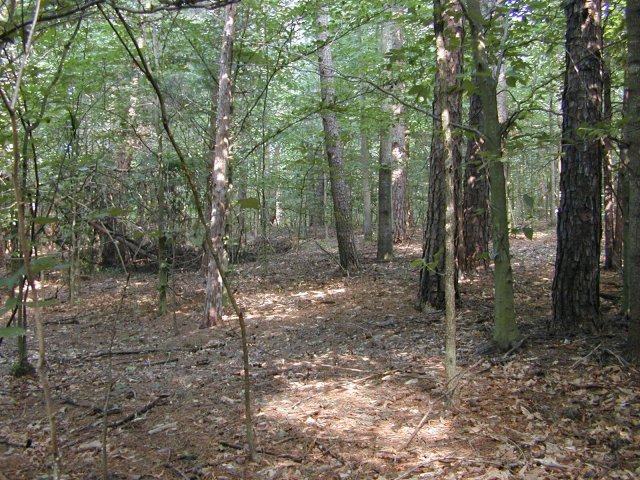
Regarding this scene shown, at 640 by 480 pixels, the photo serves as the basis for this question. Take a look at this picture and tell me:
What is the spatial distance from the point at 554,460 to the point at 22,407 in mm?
4695

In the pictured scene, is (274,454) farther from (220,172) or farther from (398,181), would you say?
(398,181)

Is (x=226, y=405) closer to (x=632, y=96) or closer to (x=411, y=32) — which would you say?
(x=632, y=96)

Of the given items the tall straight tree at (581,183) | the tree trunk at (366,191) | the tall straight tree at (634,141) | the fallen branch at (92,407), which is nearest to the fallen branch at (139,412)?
the fallen branch at (92,407)

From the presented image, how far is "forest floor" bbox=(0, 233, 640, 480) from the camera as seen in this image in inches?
124

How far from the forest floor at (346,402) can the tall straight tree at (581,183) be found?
0.38 meters

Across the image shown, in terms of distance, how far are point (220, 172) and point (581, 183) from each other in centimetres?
495

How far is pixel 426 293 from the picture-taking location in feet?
22.9

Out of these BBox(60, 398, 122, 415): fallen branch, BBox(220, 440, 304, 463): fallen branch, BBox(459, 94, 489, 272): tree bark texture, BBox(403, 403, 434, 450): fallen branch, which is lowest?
BBox(60, 398, 122, 415): fallen branch

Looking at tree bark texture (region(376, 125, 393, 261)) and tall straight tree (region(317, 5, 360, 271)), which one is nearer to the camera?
tall straight tree (region(317, 5, 360, 271))

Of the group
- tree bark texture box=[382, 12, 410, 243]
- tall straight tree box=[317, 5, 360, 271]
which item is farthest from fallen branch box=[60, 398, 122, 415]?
tree bark texture box=[382, 12, 410, 243]

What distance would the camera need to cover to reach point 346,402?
4.10 metres

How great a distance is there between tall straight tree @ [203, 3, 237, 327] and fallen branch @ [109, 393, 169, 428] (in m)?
2.91

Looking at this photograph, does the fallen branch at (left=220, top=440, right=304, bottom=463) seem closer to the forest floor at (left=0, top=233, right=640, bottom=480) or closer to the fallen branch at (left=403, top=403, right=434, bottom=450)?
the forest floor at (left=0, top=233, right=640, bottom=480)

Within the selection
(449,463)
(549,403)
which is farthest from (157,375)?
(549,403)
